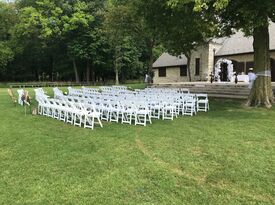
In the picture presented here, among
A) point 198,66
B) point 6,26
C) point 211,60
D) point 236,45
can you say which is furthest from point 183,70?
point 6,26

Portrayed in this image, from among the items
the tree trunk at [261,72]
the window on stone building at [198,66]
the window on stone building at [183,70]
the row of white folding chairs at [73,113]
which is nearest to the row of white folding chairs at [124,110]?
the row of white folding chairs at [73,113]

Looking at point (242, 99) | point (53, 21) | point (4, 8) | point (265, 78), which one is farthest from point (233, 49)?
point (4, 8)

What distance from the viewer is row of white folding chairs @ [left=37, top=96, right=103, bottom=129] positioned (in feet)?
37.1

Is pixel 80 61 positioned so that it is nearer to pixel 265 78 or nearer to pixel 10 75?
pixel 10 75

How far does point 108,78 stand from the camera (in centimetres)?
6234

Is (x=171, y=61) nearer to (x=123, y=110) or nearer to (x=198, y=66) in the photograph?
(x=198, y=66)

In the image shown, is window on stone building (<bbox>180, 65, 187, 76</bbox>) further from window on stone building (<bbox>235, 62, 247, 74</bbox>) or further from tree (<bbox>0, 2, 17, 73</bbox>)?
tree (<bbox>0, 2, 17, 73</bbox>)

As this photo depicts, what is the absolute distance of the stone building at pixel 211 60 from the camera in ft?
110

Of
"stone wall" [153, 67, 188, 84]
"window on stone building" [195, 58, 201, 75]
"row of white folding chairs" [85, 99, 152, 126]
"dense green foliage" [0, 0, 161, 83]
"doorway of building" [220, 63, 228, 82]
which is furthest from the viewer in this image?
"dense green foliage" [0, 0, 161, 83]

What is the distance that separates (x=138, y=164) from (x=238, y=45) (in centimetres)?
3106

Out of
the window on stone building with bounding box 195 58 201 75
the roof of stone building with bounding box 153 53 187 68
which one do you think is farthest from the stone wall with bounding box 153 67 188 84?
the window on stone building with bounding box 195 58 201 75

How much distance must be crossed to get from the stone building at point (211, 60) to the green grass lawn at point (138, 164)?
21.4 meters

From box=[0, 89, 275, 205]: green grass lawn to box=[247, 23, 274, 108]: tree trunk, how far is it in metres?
6.05

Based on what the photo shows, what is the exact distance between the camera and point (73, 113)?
1218 cm
